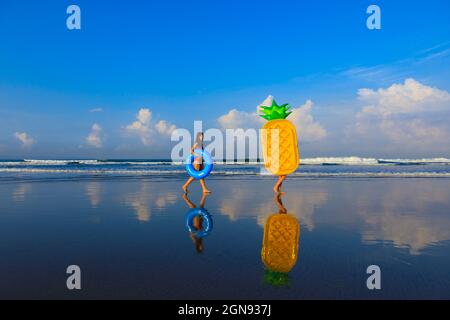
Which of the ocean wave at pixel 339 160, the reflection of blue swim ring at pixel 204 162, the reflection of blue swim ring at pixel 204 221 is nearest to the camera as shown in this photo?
the reflection of blue swim ring at pixel 204 221

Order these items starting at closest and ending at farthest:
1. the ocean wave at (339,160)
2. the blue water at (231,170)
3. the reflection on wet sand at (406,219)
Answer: the reflection on wet sand at (406,219) → the blue water at (231,170) → the ocean wave at (339,160)

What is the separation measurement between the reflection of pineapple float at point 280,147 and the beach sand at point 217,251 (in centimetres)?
314

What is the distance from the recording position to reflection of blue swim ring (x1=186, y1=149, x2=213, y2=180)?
13.5 meters

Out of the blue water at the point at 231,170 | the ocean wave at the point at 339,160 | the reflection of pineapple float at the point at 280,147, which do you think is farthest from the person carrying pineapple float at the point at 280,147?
the ocean wave at the point at 339,160

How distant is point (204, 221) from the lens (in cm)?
778

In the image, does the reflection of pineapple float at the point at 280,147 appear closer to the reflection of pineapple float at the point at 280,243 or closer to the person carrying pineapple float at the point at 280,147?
the person carrying pineapple float at the point at 280,147

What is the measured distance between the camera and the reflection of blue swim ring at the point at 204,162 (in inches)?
531

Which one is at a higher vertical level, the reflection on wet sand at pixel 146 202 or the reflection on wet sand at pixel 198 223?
the reflection on wet sand at pixel 146 202

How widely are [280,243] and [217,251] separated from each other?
1.15 metres

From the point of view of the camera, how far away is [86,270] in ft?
14.6

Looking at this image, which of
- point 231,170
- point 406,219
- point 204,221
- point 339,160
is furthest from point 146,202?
point 339,160

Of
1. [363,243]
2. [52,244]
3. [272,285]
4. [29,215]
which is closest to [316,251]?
[363,243]

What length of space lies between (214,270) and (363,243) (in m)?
2.88
